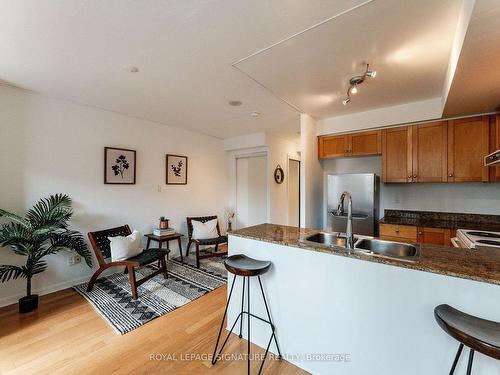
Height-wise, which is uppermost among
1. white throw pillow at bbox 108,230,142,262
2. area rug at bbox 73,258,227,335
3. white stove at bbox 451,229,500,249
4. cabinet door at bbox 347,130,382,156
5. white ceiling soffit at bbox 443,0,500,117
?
white ceiling soffit at bbox 443,0,500,117

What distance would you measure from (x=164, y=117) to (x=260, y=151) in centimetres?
195

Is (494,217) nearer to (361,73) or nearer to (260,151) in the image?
(361,73)

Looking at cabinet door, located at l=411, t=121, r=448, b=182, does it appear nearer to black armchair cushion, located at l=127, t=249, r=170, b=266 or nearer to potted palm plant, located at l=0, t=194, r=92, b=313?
black armchair cushion, located at l=127, t=249, r=170, b=266

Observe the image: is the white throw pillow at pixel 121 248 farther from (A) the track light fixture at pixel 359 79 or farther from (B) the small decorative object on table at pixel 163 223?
(A) the track light fixture at pixel 359 79

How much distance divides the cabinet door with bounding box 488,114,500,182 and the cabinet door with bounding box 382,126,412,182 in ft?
2.44

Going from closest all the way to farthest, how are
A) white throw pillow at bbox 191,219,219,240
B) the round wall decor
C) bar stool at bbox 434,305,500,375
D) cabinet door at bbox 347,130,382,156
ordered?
bar stool at bbox 434,305,500,375 < cabinet door at bbox 347,130,382,156 < white throw pillow at bbox 191,219,219,240 < the round wall decor

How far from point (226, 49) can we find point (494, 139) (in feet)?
10.00

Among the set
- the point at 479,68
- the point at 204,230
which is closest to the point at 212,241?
the point at 204,230

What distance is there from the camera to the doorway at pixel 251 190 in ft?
15.7

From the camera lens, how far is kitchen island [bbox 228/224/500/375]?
1.12 m

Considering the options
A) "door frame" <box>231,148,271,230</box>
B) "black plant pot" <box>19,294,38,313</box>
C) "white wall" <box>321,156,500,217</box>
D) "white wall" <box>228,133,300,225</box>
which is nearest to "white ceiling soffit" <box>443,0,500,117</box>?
"white wall" <box>321,156,500,217</box>

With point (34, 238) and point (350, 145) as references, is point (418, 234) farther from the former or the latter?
point (34, 238)

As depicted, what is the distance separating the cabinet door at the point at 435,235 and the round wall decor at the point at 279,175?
8.20 feet

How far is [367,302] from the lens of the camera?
1.35 meters
